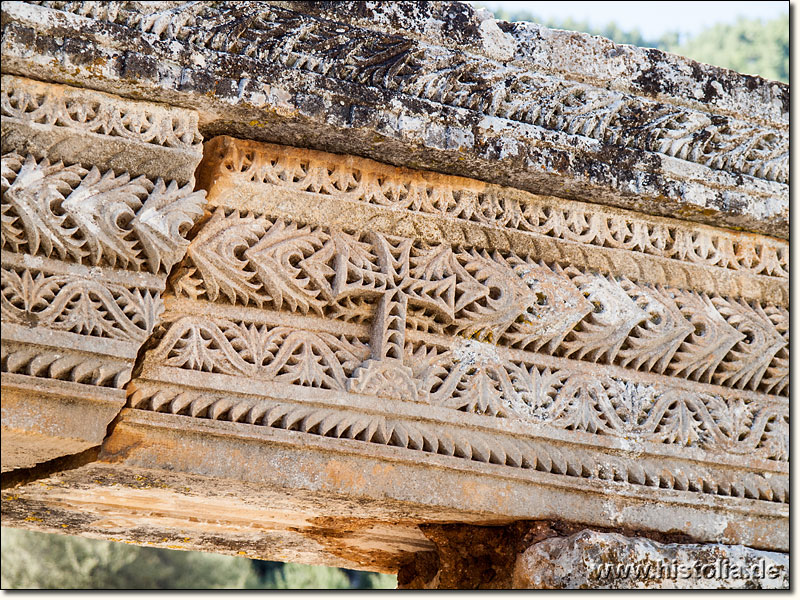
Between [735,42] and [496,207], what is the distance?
51.0ft

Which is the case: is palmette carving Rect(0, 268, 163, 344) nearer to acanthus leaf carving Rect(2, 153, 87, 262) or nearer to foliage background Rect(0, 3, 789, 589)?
acanthus leaf carving Rect(2, 153, 87, 262)

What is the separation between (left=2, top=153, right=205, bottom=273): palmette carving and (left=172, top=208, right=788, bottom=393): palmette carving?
132 millimetres

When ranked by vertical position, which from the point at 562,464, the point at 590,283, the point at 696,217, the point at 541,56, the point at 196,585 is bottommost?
the point at 196,585

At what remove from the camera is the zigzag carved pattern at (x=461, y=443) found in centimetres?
277

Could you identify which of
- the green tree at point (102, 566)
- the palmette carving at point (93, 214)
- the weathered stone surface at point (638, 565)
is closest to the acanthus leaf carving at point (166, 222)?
the palmette carving at point (93, 214)

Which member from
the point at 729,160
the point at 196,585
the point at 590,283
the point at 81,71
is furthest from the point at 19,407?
the point at 196,585

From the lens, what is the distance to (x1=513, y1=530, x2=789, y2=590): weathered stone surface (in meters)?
2.94

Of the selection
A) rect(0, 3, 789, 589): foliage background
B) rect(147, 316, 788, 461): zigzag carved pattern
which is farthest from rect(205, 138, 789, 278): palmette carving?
rect(0, 3, 789, 589): foliage background

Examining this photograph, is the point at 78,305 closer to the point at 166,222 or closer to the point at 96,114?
the point at 166,222

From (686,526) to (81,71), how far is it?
2.31m

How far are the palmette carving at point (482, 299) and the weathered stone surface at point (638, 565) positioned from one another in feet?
1.96

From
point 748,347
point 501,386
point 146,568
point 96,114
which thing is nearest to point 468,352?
point 501,386

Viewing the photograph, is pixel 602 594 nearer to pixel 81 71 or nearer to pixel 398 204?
pixel 398 204

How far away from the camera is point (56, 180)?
2674mm
